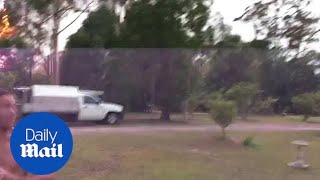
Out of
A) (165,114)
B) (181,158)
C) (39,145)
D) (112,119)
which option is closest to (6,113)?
(39,145)

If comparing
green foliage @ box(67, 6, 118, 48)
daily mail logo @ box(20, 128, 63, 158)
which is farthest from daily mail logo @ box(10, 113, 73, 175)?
green foliage @ box(67, 6, 118, 48)

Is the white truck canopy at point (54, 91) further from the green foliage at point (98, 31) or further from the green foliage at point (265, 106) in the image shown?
the green foliage at point (265, 106)

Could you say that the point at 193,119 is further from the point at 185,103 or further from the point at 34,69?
the point at 34,69

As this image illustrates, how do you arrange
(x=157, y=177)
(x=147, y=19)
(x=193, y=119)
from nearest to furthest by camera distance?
(x=157, y=177) → (x=193, y=119) → (x=147, y=19)

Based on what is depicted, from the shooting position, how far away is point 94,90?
5.34m

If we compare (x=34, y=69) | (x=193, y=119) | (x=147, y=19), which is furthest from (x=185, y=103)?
(x=34, y=69)

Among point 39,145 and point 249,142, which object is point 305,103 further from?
point 39,145

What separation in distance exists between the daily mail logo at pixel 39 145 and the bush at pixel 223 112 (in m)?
2.93

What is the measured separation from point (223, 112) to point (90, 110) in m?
1.49

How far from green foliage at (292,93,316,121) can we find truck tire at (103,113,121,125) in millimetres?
2118

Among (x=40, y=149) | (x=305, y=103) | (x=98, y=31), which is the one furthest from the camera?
(x=98, y=31)

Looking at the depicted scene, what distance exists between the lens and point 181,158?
5395mm

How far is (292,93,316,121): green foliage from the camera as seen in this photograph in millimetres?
5816

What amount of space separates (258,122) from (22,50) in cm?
284
